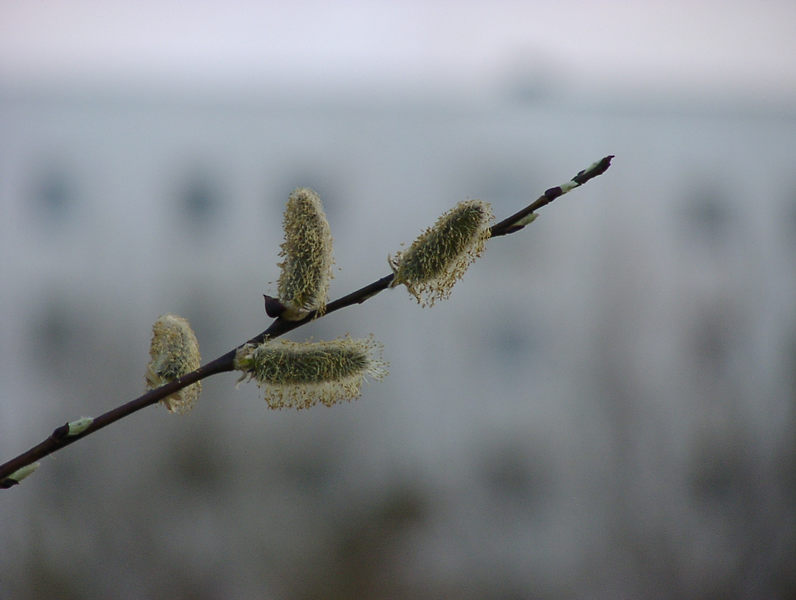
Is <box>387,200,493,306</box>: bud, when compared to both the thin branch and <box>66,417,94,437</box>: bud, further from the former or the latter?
<box>66,417,94,437</box>: bud

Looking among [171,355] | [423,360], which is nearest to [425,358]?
[423,360]

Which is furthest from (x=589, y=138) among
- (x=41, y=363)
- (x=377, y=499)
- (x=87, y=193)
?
(x=41, y=363)

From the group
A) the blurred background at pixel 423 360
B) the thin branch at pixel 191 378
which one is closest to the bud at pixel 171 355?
the thin branch at pixel 191 378

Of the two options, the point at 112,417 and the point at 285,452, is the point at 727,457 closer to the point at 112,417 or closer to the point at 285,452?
the point at 285,452

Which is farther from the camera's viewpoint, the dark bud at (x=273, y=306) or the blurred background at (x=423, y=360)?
the blurred background at (x=423, y=360)

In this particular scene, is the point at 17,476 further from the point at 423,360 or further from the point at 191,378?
the point at 423,360

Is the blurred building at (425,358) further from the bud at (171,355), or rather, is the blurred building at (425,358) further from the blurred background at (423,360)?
the bud at (171,355)

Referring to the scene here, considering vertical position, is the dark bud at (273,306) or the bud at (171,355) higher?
the bud at (171,355)
